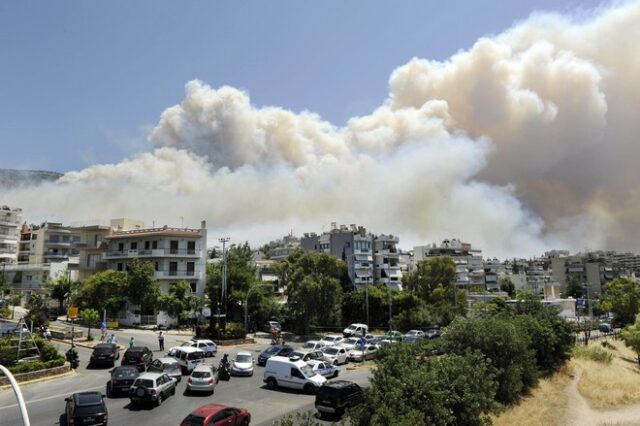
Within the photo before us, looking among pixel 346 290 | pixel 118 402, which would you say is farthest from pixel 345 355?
pixel 346 290

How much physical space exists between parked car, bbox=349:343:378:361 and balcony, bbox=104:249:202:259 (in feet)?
111

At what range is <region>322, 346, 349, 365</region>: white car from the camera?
38.8 meters

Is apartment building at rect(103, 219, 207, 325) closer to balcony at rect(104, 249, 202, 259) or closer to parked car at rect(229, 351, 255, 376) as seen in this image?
balcony at rect(104, 249, 202, 259)

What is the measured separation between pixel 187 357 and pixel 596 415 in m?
26.4

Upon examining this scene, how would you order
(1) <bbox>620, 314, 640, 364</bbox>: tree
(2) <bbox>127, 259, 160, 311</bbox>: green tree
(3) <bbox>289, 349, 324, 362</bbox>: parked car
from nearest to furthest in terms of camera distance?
1. (3) <bbox>289, 349, 324, 362</bbox>: parked car
2. (1) <bbox>620, 314, 640, 364</bbox>: tree
3. (2) <bbox>127, 259, 160, 311</bbox>: green tree

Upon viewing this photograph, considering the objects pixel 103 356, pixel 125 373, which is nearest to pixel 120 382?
pixel 125 373

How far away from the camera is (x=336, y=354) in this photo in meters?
39.3

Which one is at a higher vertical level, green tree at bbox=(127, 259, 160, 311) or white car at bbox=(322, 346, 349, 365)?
green tree at bbox=(127, 259, 160, 311)

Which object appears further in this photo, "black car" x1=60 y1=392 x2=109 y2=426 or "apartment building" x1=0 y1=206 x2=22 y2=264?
"apartment building" x1=0 y1=206 x2=22 y2=264

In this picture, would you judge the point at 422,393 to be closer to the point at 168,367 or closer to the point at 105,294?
the point at 168,367

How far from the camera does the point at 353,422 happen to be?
56.9ft

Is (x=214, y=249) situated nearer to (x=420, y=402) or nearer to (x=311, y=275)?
(x=311, y=275)

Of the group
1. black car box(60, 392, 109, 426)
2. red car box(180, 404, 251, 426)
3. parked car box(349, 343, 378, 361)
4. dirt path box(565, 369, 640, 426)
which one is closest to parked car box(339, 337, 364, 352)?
parked car box(349, 343, 378, 361)

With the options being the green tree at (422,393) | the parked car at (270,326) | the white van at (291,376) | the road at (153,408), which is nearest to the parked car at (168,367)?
the road at (153,408)
